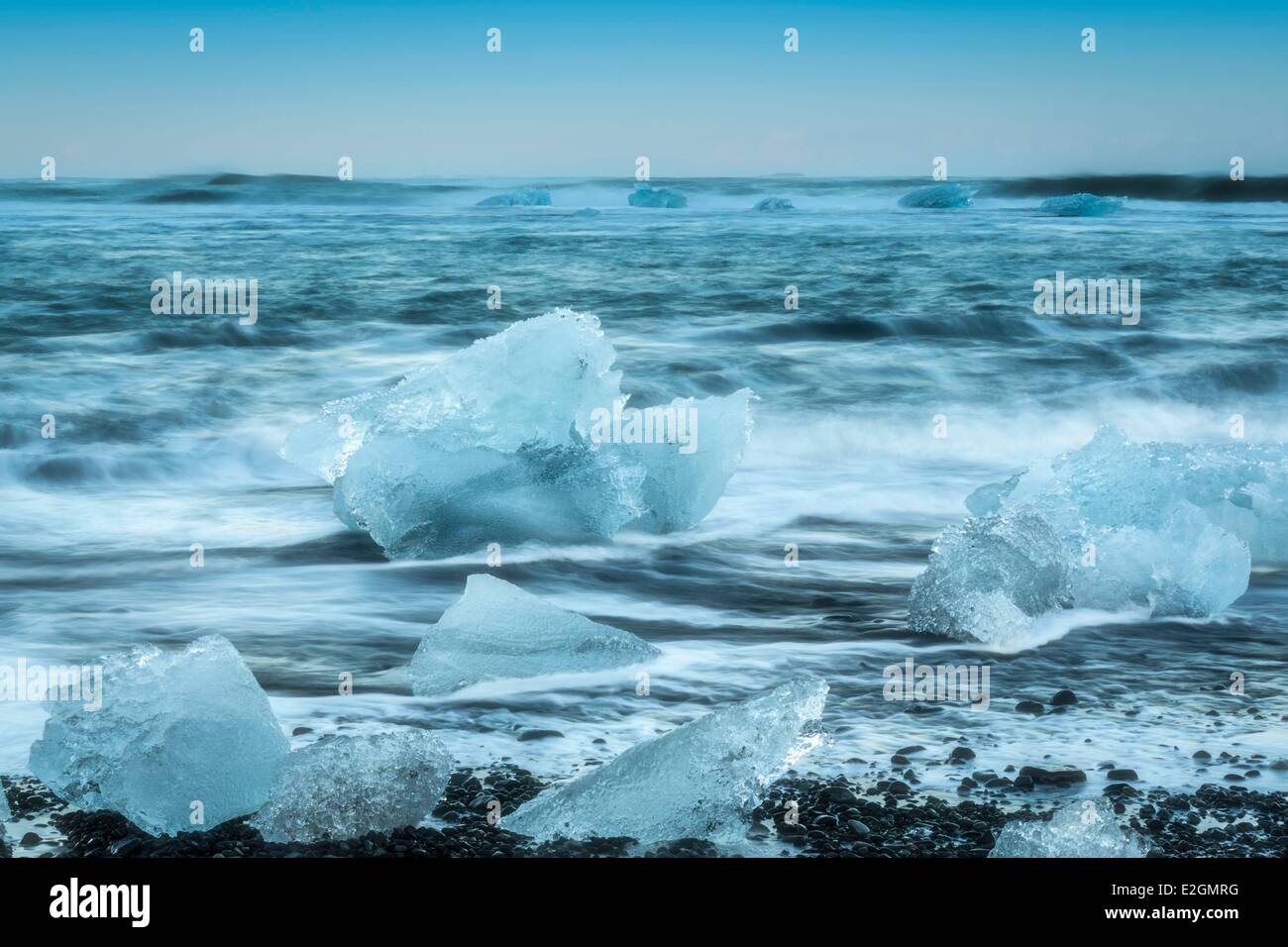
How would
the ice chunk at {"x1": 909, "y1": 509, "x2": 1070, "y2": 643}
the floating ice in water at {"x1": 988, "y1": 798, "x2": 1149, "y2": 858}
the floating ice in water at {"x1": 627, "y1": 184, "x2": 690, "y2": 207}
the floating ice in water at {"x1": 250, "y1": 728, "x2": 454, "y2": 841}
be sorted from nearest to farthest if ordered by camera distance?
the floating ice in water at {"x1": 988, "y1": 798, "x2": 1149, "y2": 858}, the floating ice in water at {"x1": 250, "y1": 728, "x2": 454, "y2": 841}, the ice chunk at {"x1": 909, "y1": 509, "x2": 1070, "y2": 643}, the floating ice in water at {"x1": 627, "y1": 184, "x2": 690, "y2": 207}

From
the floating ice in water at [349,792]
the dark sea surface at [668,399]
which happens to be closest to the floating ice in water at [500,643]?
the dark sea surface at [668,399]

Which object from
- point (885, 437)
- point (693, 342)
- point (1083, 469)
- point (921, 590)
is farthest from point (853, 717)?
point (693, 342)

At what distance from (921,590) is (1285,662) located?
1.36 meters

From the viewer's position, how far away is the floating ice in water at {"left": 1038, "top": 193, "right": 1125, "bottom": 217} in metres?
27.8

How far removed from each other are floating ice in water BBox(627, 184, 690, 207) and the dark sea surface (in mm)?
2460

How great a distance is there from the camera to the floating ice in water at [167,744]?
381cm

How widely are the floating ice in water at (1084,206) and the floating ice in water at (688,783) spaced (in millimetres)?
25819

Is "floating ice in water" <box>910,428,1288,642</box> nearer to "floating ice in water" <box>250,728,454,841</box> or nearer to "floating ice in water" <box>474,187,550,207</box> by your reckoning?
"floating ice in water" <box>250,728,454,841</box>

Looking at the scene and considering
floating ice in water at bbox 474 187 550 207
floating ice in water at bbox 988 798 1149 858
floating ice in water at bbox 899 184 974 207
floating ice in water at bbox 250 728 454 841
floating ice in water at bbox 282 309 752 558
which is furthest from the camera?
floating ice in water at bbox 474 187 550 207

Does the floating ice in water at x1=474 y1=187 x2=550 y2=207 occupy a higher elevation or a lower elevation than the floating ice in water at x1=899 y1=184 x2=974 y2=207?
higher

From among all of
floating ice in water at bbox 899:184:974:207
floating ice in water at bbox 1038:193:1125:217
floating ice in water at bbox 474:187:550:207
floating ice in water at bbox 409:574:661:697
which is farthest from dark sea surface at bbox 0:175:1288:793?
floating ice in water at bbox 474:187:550:207

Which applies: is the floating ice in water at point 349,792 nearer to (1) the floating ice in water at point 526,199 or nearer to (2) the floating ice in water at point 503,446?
(2) the floating ice in water at point 503,446

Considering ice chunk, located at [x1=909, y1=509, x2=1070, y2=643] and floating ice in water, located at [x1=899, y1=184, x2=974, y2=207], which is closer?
ice chunk, located at [x1=909, y1=509, x2=1070, y2=643]

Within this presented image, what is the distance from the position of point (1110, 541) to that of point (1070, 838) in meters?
2.48
